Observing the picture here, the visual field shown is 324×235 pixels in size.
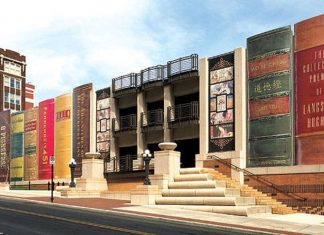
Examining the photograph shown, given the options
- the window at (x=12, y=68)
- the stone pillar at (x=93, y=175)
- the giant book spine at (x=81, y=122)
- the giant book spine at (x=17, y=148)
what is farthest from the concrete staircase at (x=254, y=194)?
the window at (x=12, y=68)

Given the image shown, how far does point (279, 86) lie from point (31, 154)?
28.8m

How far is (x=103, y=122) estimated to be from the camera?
1650 inches

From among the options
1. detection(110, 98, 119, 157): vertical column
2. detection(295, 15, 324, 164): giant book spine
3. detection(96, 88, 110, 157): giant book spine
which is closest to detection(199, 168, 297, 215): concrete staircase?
detection(295, 15, 324, 164): giant book spine

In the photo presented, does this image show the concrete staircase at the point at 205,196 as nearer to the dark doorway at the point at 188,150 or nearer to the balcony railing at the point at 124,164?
the dark doorway at the point at 188,150

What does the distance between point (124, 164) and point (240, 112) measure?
41.0ft

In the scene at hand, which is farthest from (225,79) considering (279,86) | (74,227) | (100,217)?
(74,227)

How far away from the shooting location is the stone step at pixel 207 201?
25.8m

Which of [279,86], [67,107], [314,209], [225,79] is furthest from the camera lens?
[67,107]

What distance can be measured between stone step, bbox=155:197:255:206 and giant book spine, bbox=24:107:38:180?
23055 millimetres

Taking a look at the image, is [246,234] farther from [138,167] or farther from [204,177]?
[138,167]

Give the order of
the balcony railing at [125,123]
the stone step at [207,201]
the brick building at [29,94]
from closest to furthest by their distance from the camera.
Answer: the stone step at [207,201], the balcony railing at [125,123], the brick building at [29,94]

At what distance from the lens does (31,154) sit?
163 feet

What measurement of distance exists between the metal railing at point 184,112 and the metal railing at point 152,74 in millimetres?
2404

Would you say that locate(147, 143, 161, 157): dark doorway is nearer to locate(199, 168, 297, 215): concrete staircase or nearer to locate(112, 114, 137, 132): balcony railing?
locate(112, 114, 137, 132): balcony railing
